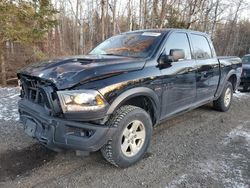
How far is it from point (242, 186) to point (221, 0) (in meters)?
27.0

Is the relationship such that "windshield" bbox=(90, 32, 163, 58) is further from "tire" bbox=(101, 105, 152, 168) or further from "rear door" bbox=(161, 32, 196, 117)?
"tire" bbox=(101, 105, 152, 168)

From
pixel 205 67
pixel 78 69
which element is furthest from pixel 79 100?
pixel 205 67

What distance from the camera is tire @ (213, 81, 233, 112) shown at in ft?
21.1

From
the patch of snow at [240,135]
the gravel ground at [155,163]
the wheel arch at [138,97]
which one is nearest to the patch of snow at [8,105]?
the gravel ground at [155,163]

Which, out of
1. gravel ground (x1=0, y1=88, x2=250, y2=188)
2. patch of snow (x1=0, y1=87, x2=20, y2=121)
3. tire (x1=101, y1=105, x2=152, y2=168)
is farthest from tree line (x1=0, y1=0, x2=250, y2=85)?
tire (x1=101, y1=105, x2=152, y2=168)

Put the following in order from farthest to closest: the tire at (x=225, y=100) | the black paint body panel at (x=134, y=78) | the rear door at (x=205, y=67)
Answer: the tire at (x=225, y=100) < the rear door at (x=205, y=67) < the black paint body panel at (x=134, y=78)

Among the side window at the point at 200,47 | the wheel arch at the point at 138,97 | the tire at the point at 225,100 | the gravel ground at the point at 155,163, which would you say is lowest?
the gravel ground at the point at 155,163

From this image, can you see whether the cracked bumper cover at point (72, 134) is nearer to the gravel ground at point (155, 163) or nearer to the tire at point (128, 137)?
the tire at point (128, 137)

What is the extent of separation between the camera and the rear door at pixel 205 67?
198 inches

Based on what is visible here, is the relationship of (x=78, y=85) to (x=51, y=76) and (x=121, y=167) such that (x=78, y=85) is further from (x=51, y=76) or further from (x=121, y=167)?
(x=121, y=167)

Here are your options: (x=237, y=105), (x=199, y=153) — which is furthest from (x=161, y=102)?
(x=237, y=105)

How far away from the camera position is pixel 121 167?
11.3 feet

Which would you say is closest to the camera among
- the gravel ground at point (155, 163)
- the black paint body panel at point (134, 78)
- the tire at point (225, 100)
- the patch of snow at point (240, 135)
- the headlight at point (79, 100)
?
the headlight at point (79, 100)

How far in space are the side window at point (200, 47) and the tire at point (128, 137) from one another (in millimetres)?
2164
